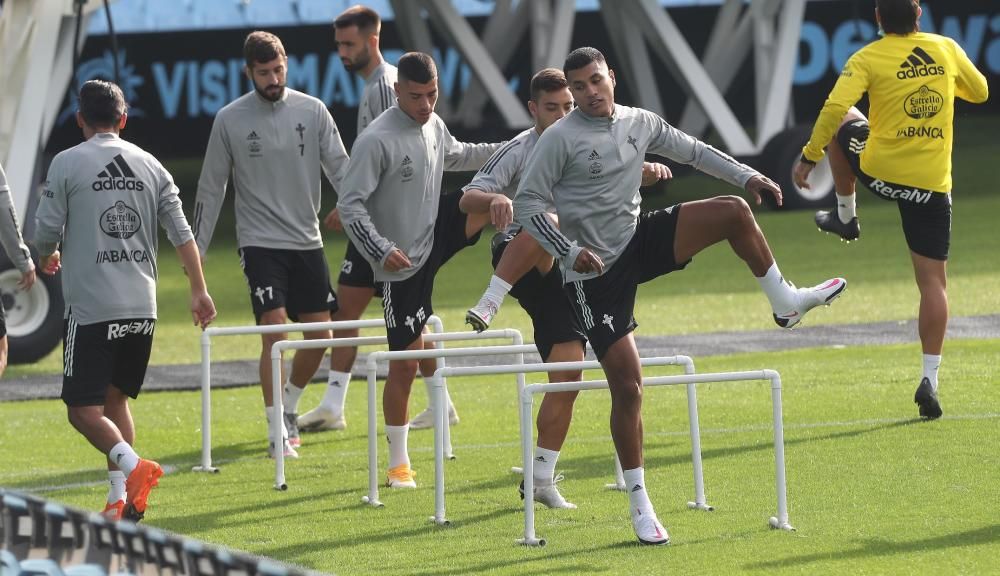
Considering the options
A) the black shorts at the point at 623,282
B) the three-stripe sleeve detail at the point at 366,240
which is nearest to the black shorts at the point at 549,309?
the three-stripe sleeve detail at the point at 366,240

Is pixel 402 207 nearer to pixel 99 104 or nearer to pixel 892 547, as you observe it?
pixel 99 104

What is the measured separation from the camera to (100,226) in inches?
307

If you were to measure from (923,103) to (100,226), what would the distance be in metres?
4.53

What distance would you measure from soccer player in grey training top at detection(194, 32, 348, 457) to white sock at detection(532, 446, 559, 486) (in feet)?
7.87

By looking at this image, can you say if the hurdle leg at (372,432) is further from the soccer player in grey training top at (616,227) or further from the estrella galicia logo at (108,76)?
the estrella galicia logo at (108,76)

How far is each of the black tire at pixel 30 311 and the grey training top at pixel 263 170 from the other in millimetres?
3815

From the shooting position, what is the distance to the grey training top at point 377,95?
33.7 ft

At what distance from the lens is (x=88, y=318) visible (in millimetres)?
7805

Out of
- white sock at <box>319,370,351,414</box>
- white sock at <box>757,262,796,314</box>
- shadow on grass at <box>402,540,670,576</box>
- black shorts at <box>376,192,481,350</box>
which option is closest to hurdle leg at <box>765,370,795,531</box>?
white sock at <box>757,262,796,314</box>

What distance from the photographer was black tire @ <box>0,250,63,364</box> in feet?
44.7

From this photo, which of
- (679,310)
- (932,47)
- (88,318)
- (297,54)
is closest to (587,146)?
(88,318)

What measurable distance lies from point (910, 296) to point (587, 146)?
923cm

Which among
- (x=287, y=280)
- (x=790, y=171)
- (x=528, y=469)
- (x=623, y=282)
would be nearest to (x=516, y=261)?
(x=623, y=282)

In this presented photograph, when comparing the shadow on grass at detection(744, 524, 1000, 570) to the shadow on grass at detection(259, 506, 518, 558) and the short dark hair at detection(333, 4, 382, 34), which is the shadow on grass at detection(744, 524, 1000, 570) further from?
the short dark hair at detection(333, 4, 382, 34)
